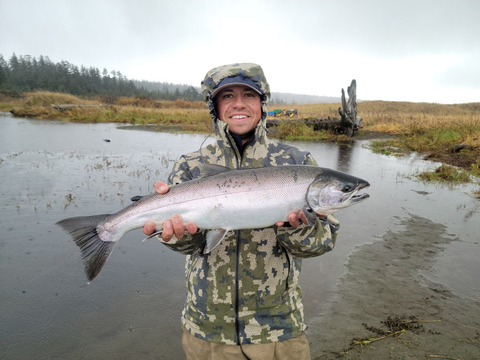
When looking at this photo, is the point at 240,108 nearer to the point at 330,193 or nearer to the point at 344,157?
the point at 330,193

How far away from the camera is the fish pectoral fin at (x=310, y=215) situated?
8.02 feet

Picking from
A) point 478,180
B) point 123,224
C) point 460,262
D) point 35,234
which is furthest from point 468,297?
point 478,180

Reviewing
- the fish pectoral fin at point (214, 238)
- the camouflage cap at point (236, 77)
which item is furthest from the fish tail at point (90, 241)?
the camouflage cap at point (236, 77)

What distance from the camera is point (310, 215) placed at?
2502mm

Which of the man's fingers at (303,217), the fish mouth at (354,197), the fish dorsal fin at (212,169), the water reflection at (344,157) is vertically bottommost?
the water reflection at (344,157)

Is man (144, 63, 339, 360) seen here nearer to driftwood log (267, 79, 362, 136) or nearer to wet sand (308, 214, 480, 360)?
wet sand (308, 214, 480, 360)

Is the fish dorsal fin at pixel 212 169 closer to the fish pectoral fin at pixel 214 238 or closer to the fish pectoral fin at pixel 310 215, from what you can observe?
the fish pectoral fin at pixel 214 238

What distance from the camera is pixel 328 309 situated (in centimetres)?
425

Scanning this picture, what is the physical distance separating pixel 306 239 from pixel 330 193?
43 centimetres

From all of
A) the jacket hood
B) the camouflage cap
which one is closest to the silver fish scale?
the jacket hood

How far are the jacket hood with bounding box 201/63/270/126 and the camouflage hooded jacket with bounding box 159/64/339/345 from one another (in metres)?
1.12

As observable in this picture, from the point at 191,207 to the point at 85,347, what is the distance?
242 cm

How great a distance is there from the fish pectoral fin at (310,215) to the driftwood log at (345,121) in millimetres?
20833

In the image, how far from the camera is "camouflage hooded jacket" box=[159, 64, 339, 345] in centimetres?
239
